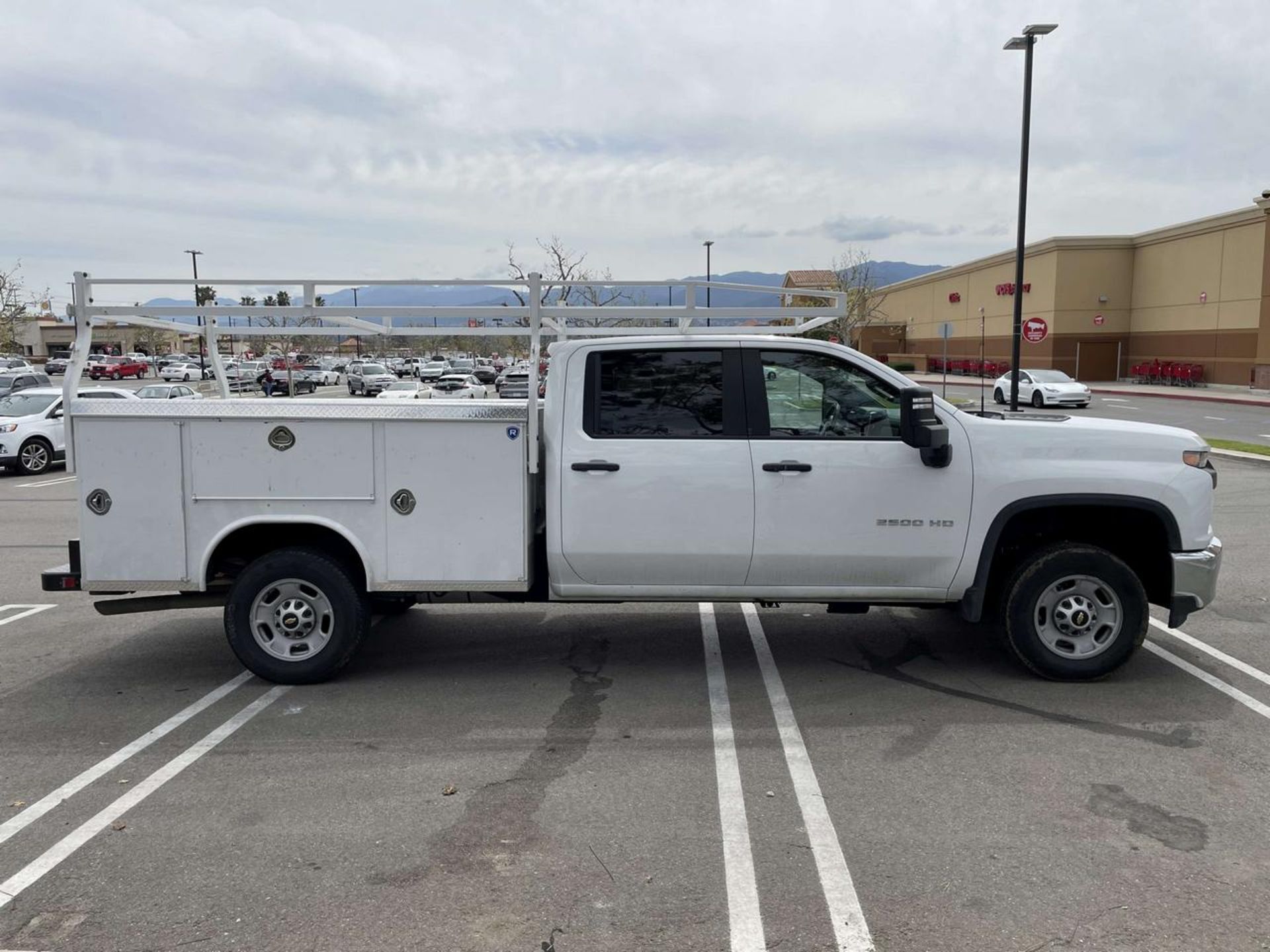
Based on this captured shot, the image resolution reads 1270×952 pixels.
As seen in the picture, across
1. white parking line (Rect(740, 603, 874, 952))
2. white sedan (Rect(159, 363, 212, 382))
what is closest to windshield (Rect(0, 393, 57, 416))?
white parking line (Rect(740, 603, 874, 952))

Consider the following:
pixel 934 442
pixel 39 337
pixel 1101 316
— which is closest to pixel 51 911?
pixel 934 442

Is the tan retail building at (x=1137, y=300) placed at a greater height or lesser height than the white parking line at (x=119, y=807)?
greater

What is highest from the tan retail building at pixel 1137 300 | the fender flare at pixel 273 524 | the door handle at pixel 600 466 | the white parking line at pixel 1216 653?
the tan retail building at pixel 1137 300

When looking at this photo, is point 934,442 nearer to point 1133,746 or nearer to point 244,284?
point 1133,746

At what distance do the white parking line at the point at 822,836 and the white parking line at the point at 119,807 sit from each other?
2.90 meters

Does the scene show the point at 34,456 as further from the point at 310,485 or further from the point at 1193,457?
the point at 1193,457

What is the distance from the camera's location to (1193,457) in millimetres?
5723

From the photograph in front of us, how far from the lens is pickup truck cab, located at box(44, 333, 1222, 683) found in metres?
5.67

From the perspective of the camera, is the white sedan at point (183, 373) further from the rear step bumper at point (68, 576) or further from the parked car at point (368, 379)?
the rear step bumper at point (68, 576)

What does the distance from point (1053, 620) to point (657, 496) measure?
242 centimetres

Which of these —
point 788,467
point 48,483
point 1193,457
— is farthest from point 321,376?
point 1193,457

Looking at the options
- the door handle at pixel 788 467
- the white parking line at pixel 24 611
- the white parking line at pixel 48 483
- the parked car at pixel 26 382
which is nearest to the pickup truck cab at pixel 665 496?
the door handle at pixel 788 467

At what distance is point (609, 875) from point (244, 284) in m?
4.18

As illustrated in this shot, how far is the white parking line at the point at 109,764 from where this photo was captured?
14.2 feet
